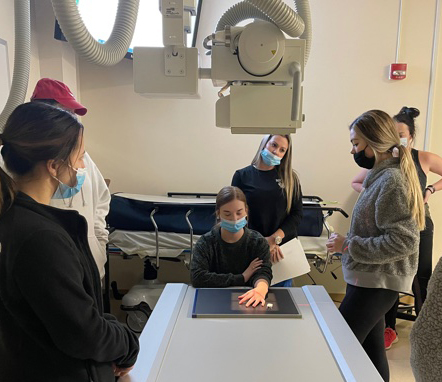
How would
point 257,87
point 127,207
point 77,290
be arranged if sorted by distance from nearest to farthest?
point 77,290
point 257,87
point 127,207

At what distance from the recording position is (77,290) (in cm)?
70

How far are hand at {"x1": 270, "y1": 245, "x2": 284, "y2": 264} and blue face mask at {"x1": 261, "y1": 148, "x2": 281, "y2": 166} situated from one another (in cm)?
42

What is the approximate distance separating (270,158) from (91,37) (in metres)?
1.21

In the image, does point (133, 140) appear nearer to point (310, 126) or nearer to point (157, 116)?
point (157, 116)

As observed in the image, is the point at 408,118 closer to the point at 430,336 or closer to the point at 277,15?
the point at 277,15

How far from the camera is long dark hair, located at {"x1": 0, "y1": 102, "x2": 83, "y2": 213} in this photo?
0.75m

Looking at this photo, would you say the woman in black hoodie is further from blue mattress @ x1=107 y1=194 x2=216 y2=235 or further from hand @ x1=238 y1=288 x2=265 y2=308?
blue mattress @ x1=107 y1=194 x2=216 y2=235

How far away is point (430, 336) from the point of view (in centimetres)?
53

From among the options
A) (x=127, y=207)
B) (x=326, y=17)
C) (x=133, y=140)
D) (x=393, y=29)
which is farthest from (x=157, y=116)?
(x=393, y=29)

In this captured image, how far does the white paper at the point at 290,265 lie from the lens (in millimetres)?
1793

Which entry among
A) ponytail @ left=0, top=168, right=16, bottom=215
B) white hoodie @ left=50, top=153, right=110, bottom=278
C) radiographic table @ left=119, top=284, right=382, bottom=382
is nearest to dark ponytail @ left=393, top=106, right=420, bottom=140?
radiographic table @ left=119, top=284, right=382, bottom=382

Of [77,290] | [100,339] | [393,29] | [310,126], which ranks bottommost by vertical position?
[100,339]

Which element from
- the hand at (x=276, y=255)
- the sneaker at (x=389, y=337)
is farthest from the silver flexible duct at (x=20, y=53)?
the sneaker at (x=389, y=337)

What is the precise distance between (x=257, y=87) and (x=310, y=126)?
2064 millimetres
